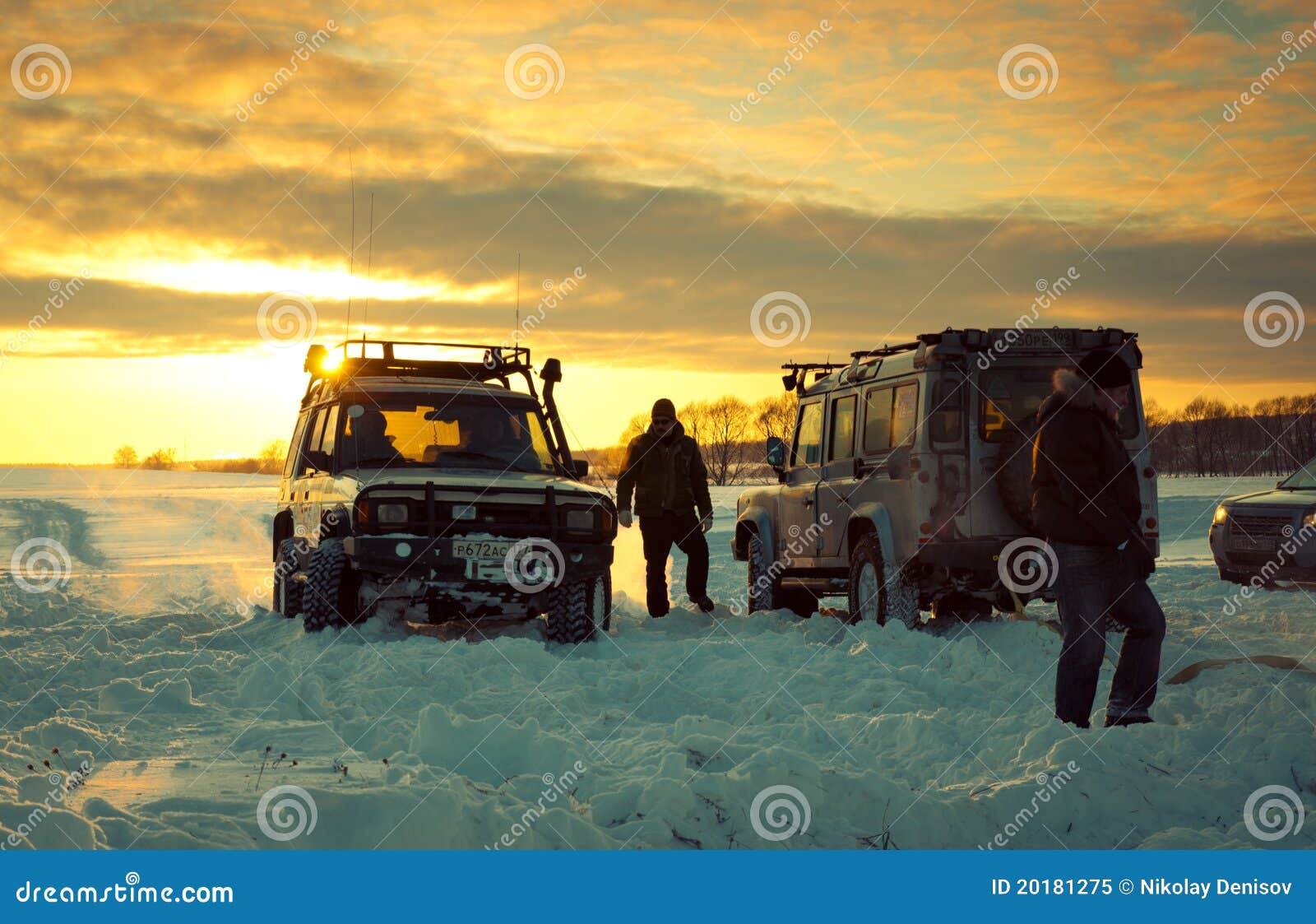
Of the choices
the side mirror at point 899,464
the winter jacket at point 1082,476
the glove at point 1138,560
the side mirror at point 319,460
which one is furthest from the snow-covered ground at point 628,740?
the side mirror at point 319,460

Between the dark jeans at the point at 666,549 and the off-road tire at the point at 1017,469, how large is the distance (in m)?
4.10

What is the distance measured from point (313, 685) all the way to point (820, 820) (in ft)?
12.4

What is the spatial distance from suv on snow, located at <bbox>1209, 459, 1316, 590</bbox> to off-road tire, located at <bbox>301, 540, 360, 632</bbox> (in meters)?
9.84

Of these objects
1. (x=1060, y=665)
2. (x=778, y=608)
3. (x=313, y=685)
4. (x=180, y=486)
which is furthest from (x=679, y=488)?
(x=180, y=486)

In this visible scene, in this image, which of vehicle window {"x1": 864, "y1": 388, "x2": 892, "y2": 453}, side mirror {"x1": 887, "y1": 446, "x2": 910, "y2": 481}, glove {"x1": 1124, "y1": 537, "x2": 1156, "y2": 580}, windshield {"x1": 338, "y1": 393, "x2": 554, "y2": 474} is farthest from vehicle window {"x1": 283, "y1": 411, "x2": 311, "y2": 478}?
glove {"x1": 1124, "y1": 537, "x2": 1156, "y2": 580}

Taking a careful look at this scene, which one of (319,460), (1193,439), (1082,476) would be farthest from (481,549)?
(1193,439)

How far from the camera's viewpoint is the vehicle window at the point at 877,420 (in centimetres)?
1080

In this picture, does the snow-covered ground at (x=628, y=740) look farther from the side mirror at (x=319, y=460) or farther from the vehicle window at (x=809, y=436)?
the vehicle window at (x=809, y=436)

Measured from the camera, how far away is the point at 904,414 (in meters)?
10.5

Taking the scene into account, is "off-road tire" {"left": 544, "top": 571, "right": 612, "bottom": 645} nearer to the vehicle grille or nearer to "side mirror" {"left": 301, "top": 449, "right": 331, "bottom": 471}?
"side mirror" {"left": 301, "top": 449, "right": 331, "bottom": 471}

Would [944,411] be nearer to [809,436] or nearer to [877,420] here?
[877,420]

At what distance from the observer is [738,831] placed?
5.03 m

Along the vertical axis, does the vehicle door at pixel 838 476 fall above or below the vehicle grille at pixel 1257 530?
above

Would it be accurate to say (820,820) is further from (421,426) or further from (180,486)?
(180,486)
